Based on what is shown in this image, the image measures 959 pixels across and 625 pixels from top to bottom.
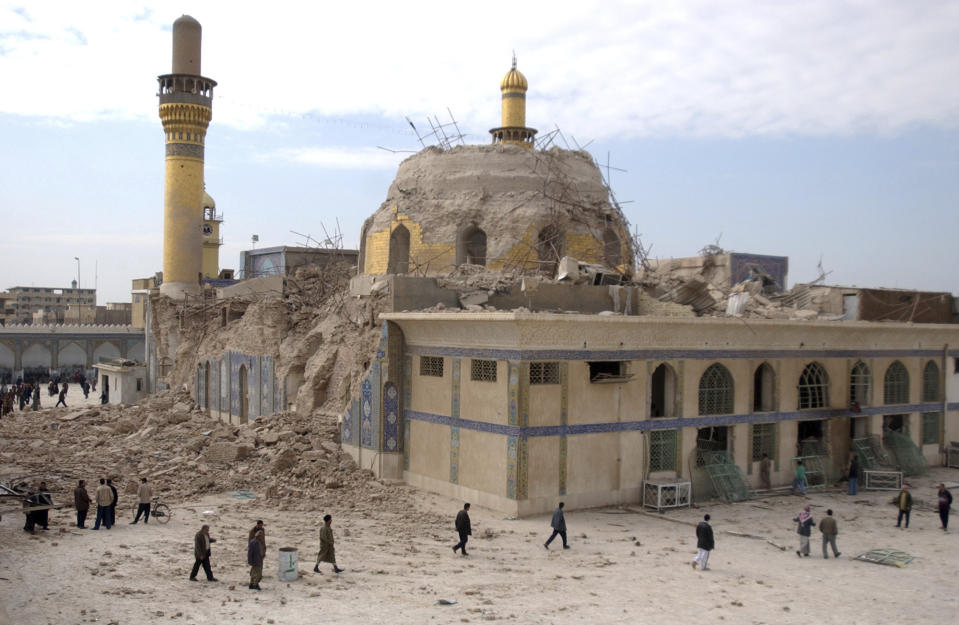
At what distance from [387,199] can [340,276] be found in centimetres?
476

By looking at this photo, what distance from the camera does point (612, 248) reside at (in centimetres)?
2322

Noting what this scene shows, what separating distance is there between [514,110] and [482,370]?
39.5 feet

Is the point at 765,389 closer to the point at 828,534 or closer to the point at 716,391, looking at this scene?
the point at 716,391

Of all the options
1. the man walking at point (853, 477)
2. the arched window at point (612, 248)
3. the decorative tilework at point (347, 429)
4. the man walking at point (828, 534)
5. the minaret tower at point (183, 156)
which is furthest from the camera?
the minaret tower at point (183, 156)

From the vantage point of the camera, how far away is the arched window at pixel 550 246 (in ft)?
69.6

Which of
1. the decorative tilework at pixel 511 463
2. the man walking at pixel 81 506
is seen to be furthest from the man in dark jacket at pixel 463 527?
the man walking at pixel 81 506

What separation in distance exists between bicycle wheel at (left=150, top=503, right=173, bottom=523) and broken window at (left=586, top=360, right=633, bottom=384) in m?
7.70

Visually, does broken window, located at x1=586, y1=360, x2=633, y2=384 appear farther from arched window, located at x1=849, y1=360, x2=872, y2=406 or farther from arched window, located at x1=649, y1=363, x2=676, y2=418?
arched window, located at x1=849, y1=360, x2=872, y2=406

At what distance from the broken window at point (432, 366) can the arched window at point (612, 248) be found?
22.5ft

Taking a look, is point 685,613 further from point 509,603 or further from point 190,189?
point 190,189

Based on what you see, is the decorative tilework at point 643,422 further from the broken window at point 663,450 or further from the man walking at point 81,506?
the man walking at point 81,506

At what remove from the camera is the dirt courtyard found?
34.7 ft

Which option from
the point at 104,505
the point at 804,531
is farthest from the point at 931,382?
the point at 104,505

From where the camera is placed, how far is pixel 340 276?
27.5 metres
